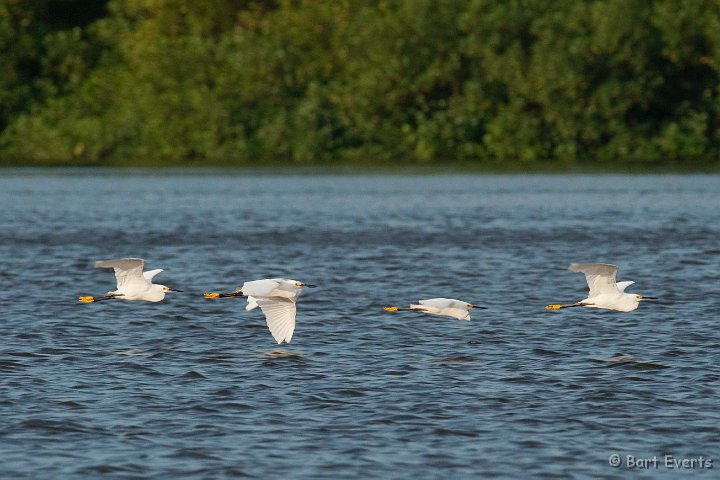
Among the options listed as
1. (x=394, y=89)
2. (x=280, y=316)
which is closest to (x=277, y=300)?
(x=280, y=316)

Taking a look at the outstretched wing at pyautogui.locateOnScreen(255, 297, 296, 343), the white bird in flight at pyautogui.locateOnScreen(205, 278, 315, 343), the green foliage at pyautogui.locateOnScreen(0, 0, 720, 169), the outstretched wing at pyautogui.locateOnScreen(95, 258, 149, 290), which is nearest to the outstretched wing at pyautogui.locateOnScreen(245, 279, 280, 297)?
the white bird in flight at pyautogui.locateOnScreen(205, 278, 315, 343)

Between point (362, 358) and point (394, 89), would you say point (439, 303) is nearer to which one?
point (362, 358)

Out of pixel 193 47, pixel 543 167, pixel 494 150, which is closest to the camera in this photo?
pixel 543 167

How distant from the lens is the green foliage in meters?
64.8

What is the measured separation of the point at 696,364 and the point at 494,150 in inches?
1975

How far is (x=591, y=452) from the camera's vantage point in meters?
13.0

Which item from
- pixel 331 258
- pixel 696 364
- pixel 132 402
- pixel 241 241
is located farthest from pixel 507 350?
pixel 241 241

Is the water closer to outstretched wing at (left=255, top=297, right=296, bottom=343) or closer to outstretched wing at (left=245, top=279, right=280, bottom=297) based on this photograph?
outstretched wing at (left=255, top=297, right=296, bottom=343)

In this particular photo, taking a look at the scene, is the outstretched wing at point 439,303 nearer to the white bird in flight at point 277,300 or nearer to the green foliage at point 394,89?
the white bird in flight at point 277,300

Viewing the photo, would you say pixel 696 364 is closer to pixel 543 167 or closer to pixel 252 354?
pixel 252 354

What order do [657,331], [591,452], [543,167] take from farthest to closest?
1. [543,167]
2. [657,331]
3. [591,452]

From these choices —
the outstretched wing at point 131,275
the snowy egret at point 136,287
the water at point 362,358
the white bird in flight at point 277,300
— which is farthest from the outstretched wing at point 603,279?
the outstretched wing at point 131,275

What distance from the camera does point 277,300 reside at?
1783cm

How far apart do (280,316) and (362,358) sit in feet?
3.62
